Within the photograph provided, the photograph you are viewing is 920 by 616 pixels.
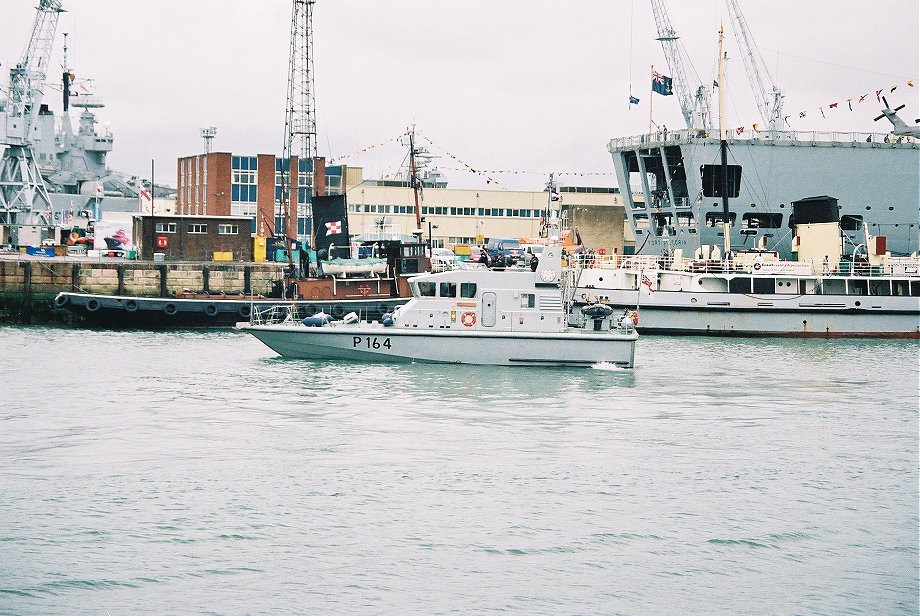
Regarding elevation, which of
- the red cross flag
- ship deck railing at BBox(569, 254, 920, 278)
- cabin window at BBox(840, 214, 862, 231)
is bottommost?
ship deck railing at BBox(569, 254, 920, 278)

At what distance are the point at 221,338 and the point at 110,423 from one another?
23.5m

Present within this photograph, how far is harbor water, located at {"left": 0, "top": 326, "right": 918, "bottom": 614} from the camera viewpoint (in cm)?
1513

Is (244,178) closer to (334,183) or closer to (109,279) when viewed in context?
(334,183)

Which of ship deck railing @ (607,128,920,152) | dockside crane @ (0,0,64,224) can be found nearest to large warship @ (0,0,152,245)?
dockside crane @ (0,0,64,224)

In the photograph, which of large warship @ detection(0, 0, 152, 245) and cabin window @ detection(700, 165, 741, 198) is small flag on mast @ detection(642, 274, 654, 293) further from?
large warship @ detection(0, 0, 152, 245)

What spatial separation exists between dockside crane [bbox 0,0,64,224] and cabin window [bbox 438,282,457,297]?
67.9 m

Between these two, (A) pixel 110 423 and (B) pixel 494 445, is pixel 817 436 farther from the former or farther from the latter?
(A) pixel 110 423

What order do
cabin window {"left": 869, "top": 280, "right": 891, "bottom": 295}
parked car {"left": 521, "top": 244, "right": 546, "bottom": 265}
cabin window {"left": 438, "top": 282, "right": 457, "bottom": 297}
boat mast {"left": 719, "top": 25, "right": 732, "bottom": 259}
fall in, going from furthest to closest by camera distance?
1. boat mast {"left": 719, "top": 25, "right": 732, "bottom": 259}
2. cabin window {"left": 869, "top": 280, "right": 891, "bottom": 295}
3. cabin window {"left": 438, "top": 282, "right": 457, "bottom": 297}
4. parked car {"left": 521, "top": 244, "right": 546, "bottom": 265}

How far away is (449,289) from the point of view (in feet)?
120

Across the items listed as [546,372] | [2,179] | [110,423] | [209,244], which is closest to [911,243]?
[546,372]

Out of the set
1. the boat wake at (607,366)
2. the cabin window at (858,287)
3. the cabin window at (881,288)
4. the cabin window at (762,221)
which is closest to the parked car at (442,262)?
the boat wake at (607,366)

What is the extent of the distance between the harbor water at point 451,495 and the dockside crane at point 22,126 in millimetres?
65281

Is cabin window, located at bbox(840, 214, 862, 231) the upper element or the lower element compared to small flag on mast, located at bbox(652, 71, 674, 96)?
lower

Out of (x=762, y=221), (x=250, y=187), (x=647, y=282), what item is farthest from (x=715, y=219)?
(x=250, y=187)
